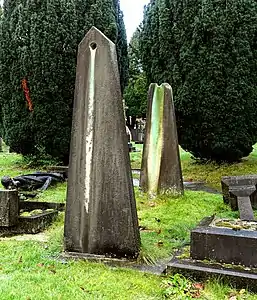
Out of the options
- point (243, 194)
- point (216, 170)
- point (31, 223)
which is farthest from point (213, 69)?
point (31, 223)

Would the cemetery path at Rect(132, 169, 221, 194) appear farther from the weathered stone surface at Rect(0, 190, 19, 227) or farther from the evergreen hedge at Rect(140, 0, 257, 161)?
the weathered stone surface at Rect(0, 190, 19, 227)

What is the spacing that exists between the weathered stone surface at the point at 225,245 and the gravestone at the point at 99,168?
70cm

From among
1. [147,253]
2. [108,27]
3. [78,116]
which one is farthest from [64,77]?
[147,253]

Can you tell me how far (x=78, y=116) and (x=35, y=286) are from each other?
182cm

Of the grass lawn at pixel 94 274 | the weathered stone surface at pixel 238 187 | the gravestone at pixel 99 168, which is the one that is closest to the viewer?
the grass lawn at pixel 94 274

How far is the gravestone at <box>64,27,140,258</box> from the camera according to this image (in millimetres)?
Answer: 4195

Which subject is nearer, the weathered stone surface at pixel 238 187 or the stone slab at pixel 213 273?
the stone slab at pixel 213 273

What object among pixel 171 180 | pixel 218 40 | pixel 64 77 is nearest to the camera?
pixel 171 180

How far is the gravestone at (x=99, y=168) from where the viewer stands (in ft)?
13.8

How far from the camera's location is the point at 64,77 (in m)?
11.6

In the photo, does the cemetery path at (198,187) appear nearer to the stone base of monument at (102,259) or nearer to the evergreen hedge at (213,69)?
the evergreen hedge at (213,69)

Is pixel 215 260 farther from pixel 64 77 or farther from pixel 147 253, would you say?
pixel 64 77

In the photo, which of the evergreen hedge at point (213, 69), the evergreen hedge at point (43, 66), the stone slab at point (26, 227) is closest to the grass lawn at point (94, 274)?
the stone slab at point (26, 227)

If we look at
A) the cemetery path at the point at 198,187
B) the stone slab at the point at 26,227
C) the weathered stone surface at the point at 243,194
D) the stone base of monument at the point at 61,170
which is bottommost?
the stone slab at the point at 26,227
